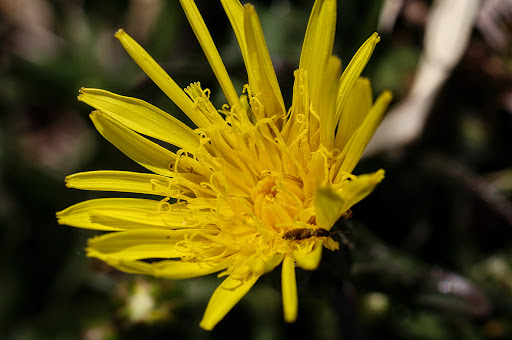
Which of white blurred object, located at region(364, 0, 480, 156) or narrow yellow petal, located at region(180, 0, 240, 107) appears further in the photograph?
white blurred object, located at region(364, 0, 480, 156)

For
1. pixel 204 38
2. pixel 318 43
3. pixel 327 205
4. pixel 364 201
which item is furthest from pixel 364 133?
pixel 364 201

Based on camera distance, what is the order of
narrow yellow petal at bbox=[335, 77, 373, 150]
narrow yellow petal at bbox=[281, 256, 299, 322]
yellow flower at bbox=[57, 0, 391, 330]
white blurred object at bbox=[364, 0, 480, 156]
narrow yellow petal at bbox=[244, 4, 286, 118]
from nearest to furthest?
narrow yellow petal at bbox=[281, 256, 299, 322]
narrow yellow petal at bbox=[335, 77, 373, 150]
yellow flower at bbox=[57, 0, 391, 330]
narrow yellow petal at bbox=[244, 4, 286, 118]
white blurred object at bbox=[364, 0, 480, 156]

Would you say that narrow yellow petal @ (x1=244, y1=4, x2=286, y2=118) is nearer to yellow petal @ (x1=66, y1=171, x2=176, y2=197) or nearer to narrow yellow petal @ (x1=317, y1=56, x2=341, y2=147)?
narrow yellow petal @ (x1=317, y1=56, x2=341, y2=147)

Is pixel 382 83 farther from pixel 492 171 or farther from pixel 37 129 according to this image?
pixel 37 129

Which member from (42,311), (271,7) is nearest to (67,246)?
(42,311)

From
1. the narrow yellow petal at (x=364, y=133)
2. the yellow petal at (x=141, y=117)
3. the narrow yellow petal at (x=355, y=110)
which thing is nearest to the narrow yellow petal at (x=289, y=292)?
the narrow yellow petal at (x=364, y=133)

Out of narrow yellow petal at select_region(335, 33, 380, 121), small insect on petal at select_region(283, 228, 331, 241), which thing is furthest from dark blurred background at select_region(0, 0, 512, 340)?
narrow yellow petal at select_region(335, 33, 380, 121)
